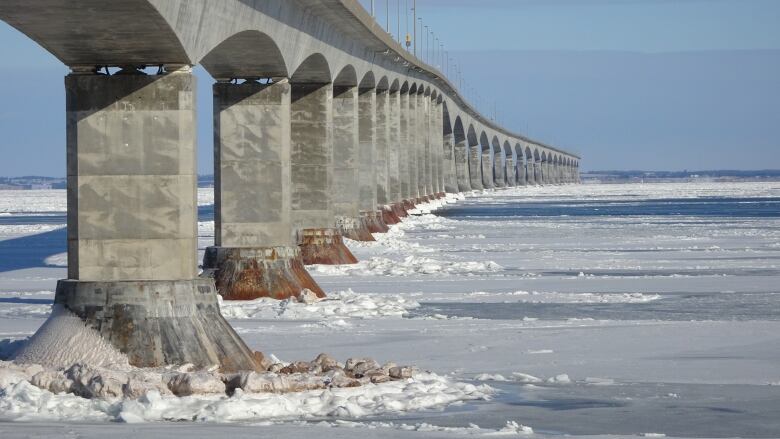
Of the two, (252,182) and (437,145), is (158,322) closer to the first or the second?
(252,182)

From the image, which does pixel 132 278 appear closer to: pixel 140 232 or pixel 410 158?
pixel 140 232

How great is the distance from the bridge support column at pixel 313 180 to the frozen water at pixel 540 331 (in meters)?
1.57

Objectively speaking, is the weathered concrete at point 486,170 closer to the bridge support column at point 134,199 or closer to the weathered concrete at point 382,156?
the weathered concrete at point 382,156

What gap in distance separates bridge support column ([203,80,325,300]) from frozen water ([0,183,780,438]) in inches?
69.6

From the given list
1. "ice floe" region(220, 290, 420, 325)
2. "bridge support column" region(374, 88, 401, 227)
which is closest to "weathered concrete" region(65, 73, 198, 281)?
"ice floe" region(220, 290, 420, 325)

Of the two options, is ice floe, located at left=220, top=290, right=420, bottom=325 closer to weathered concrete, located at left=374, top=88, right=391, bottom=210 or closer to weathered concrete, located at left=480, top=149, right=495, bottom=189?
weathered concrete, located at left=374, top=88, right=391, bottom=210

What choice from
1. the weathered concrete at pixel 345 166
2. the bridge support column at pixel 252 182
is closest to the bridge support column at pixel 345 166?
the weathered concrete at pixel 345 166

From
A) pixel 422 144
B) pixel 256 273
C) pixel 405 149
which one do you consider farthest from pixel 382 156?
pixel 256 273

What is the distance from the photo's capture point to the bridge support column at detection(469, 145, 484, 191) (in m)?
170

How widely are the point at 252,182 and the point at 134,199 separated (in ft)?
34.3

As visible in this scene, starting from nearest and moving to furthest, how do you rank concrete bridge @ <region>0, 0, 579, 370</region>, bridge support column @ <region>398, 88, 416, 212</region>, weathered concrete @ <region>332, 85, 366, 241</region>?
concrete bridge @ <region>0, 0, 579, 370</region> → weathered concrete @ <region>332, 85, 366, 241</region> → bridge support column @ <region>398, 88, 416, 212</region>

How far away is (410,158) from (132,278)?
60.1 m

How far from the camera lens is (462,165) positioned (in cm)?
14862

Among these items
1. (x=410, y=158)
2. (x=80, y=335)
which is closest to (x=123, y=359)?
(x=80, y=335)
